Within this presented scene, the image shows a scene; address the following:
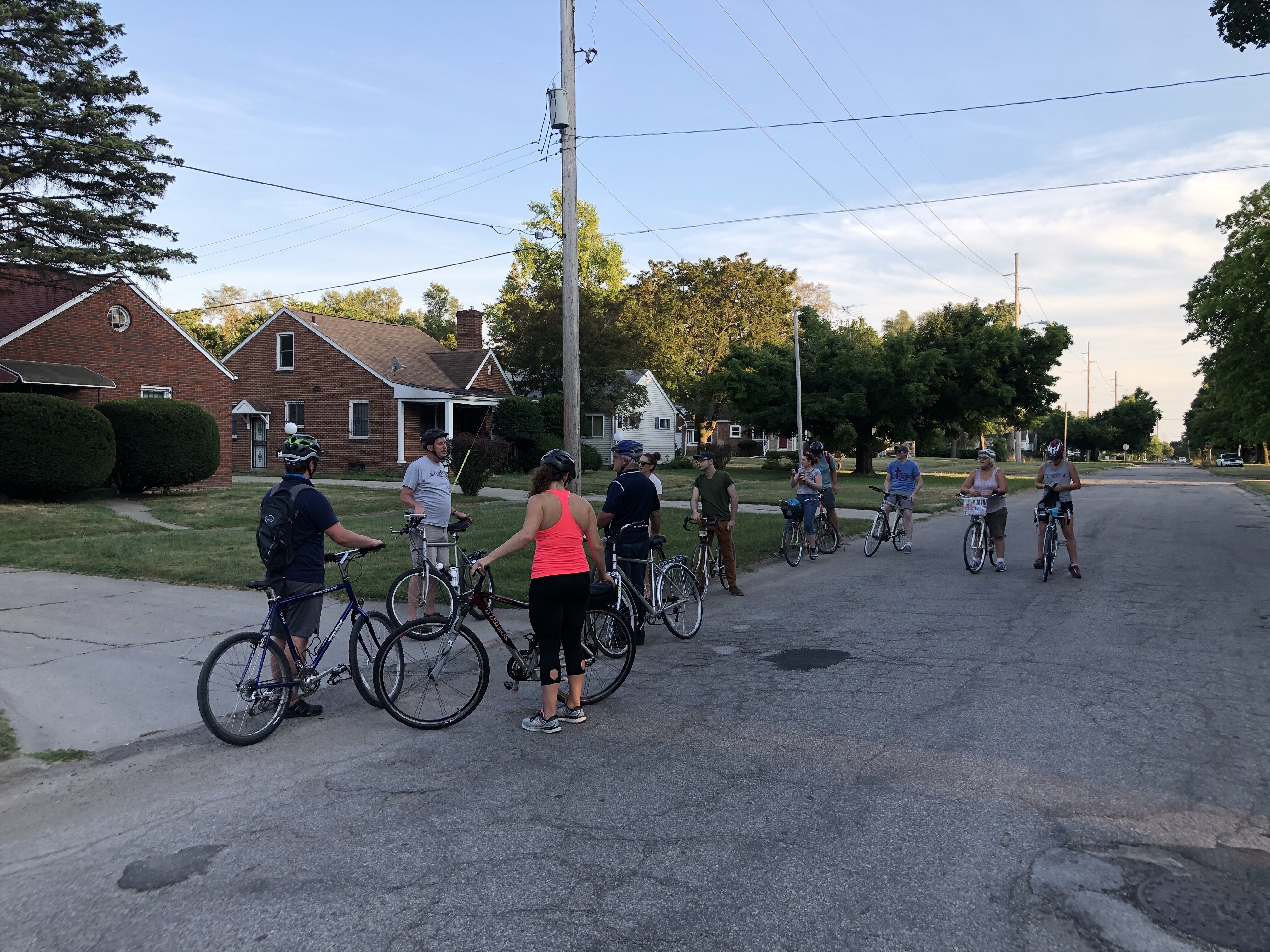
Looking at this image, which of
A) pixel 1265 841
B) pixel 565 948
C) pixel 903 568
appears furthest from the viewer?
pixel 903 568

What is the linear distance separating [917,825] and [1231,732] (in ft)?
8.92

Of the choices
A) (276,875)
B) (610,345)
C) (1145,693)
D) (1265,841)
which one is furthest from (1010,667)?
(610,345)

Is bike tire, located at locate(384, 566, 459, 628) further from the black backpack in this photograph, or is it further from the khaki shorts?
the black backpack

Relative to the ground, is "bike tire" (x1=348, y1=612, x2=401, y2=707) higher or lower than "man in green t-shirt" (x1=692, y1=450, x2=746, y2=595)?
lower

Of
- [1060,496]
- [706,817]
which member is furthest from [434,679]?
[1060,496]

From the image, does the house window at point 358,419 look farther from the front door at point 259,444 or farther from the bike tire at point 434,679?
the bike tire at point 434,679

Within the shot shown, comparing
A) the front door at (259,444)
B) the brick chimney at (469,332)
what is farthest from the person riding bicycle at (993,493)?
the front door at (259,444)

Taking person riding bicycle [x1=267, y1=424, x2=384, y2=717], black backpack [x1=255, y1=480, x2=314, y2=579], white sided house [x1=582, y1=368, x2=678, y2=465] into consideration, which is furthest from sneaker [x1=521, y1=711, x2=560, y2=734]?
white sided house [x1=582, y1=368, x2=678, y2=465]

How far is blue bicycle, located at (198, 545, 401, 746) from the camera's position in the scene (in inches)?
216

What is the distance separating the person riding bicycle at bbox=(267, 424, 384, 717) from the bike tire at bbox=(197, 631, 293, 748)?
95mm

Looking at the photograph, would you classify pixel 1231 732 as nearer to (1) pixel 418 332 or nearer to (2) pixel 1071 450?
(1) pixel 418 332

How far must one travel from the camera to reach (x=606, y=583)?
663cm

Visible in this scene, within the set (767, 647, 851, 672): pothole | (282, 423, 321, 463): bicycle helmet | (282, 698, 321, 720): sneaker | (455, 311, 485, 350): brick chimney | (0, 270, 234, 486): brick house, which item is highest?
(455, 311, 485, 350): brick chimney

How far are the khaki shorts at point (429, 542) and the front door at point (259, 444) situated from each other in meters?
31.8
